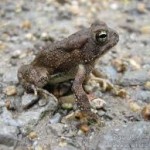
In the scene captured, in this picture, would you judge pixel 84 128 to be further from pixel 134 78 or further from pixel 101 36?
pixel 134 78

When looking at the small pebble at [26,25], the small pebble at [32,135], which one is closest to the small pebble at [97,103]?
the small pebble at [32,135]

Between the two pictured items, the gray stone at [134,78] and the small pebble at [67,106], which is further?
the gray stone at [134,78]

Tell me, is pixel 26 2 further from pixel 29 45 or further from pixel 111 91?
pixel 111 91

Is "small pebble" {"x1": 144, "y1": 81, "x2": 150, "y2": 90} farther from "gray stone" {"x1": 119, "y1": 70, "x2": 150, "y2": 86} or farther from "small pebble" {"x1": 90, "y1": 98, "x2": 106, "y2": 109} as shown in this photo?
"small pebble" {"x1": 90, "y1": 98, "x2": 106, "y2": 109}

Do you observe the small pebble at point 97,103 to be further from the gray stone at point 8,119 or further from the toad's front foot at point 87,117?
the gray stone at point 8,119

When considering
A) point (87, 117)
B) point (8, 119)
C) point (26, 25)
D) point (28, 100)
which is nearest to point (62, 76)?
point (28, 100)

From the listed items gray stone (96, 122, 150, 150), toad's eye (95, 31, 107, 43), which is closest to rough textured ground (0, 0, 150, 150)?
gray stone (96, 122, 150, 150)

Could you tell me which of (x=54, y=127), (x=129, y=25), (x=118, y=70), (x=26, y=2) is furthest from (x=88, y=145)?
(x=26, y=2)
